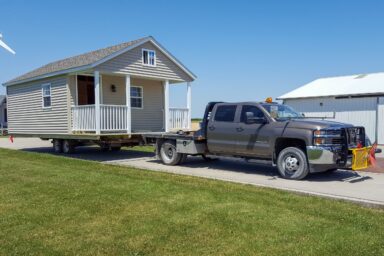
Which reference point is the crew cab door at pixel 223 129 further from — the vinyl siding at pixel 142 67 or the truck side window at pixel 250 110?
the vinyl siding at pixel 142 67

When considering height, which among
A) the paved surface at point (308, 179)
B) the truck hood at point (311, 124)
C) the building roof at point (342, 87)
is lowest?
the paved surface at point (308, 179)

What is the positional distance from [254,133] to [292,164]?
1.34m

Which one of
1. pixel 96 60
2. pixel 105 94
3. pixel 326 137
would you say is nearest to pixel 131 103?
pixel 105 94

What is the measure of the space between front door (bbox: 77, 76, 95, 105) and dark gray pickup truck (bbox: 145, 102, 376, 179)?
6.60 m

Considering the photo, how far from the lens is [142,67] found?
15930 mm

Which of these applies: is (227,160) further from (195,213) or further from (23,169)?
(195,213)

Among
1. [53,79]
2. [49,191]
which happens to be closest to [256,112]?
[49,191]

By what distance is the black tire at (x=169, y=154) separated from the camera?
12.5 metres

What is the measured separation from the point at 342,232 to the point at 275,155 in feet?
15.8

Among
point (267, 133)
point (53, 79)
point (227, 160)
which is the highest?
point (53, 79)

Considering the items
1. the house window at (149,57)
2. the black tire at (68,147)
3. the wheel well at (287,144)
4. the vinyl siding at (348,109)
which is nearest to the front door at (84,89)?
the black tire at (68,147)

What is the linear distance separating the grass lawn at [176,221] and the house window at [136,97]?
9.01 m

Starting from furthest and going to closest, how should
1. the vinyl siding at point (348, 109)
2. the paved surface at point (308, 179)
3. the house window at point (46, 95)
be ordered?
1. the vinyl siding at point (348, 109)
2. the house window at point (46, 95)
3. the paved surface at point (308, 179)

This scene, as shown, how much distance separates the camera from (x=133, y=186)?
8.20 meters
